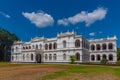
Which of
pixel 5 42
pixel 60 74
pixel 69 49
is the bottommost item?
pixel 60 74

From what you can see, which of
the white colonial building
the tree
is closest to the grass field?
the white colonial building

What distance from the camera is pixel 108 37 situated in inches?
2566

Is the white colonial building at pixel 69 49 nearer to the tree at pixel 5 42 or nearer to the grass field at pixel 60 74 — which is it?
the tree at pixel 5 42

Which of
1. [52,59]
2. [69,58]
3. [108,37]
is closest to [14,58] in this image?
[52,59]

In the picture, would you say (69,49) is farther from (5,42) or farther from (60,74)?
(5,42)

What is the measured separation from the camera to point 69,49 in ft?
202

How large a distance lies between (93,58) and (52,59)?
16.4 metres

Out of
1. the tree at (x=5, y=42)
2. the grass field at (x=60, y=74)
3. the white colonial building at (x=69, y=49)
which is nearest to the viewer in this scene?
the grass field at (x=60, y=74)

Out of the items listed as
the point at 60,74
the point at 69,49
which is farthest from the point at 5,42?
the point at 60,74

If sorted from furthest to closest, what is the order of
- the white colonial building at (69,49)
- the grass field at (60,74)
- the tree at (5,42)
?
the tree at (5,42)
the white colonial building at (69,49)
the grass field at (60,74)

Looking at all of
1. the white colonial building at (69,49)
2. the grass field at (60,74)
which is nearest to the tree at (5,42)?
the white colonial building at (69,49)

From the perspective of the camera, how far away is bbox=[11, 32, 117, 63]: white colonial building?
6062 centimetres

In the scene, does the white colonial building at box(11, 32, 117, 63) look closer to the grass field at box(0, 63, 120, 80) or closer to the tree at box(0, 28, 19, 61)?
the tree at box(0, 28, 19, 61)

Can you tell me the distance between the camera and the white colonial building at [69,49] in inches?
2387
